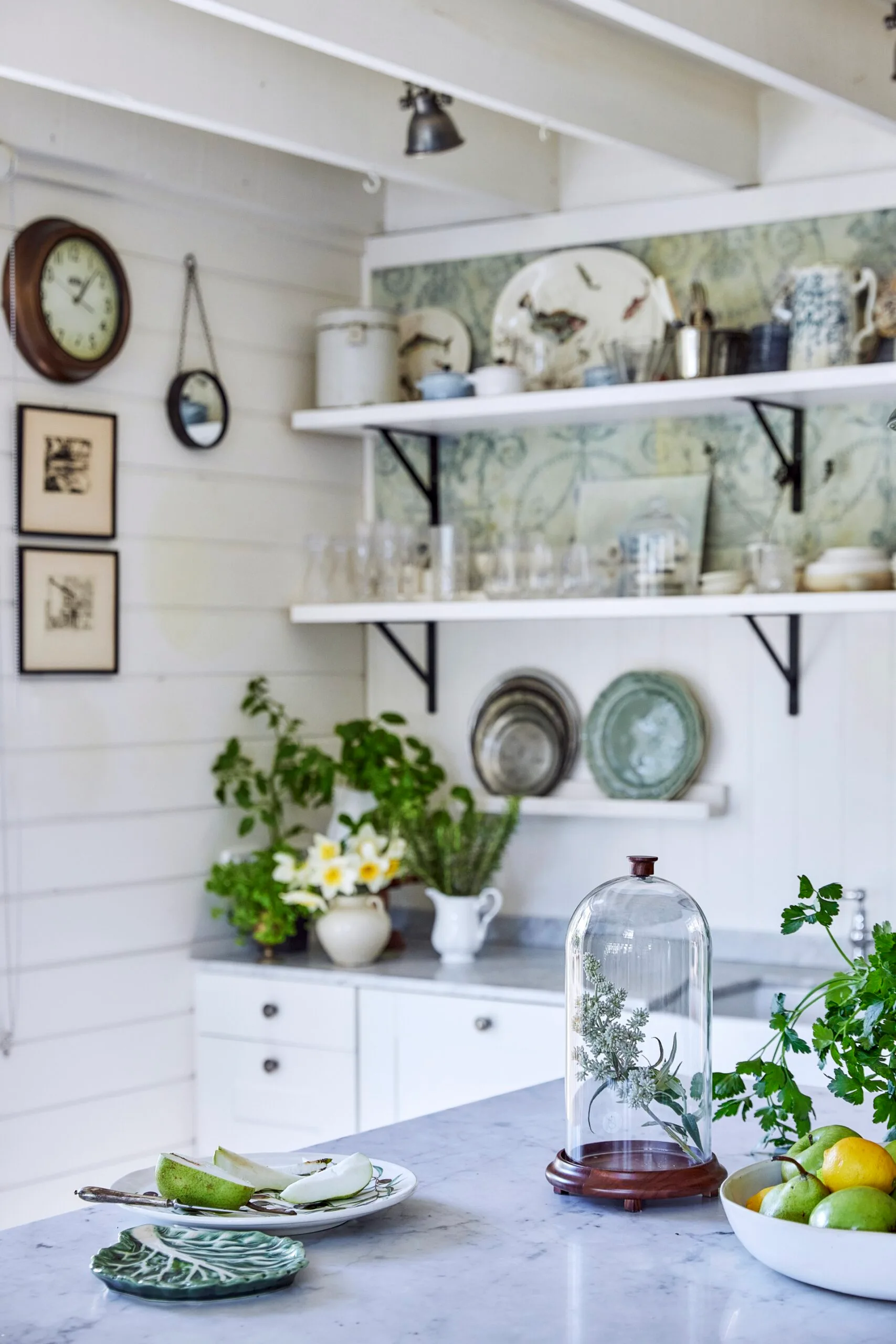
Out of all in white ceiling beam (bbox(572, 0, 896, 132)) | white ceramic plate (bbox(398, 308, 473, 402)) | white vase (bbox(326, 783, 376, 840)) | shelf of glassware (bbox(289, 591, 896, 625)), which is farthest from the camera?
white ceramic plate (bbox(398, 308, 473, 402))

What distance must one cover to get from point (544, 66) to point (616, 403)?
726 mm

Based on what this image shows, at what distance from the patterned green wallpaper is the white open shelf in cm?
50

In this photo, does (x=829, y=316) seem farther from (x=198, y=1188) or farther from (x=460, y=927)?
(x=198, y=1188)

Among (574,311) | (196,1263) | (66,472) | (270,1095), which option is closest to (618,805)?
(270,1095)

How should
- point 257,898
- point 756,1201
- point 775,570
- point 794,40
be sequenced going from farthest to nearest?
point 257,898
point 775,570
point 794,40
point 756,1201

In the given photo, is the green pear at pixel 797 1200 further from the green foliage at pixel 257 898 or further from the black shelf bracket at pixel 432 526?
the black shelf bracket at pixel 432 526

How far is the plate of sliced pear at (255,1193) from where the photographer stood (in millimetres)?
1683

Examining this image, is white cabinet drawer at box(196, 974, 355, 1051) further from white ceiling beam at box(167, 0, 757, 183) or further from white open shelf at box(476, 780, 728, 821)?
white ceiling beam at box(167, 0, 757, 183)

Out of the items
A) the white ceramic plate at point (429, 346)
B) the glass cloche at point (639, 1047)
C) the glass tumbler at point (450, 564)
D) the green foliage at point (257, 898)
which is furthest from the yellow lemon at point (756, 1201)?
the white ceramic plate at point (429, 346)

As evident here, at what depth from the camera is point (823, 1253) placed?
1.53m

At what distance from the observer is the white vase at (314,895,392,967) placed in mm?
3709

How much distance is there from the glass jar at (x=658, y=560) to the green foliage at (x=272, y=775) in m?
0.80

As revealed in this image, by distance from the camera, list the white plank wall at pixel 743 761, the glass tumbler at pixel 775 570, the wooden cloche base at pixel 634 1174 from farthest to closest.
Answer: the white plank wall at pixel 743 761 < the glass tumbler at pixel 775 570 < the wooden cloche base at pixel 634 1174

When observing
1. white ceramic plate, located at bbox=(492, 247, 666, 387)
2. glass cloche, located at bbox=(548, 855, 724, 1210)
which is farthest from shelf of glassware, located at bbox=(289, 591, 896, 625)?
glass cloche, located at bbox=(548, 855, 724, 1210)
